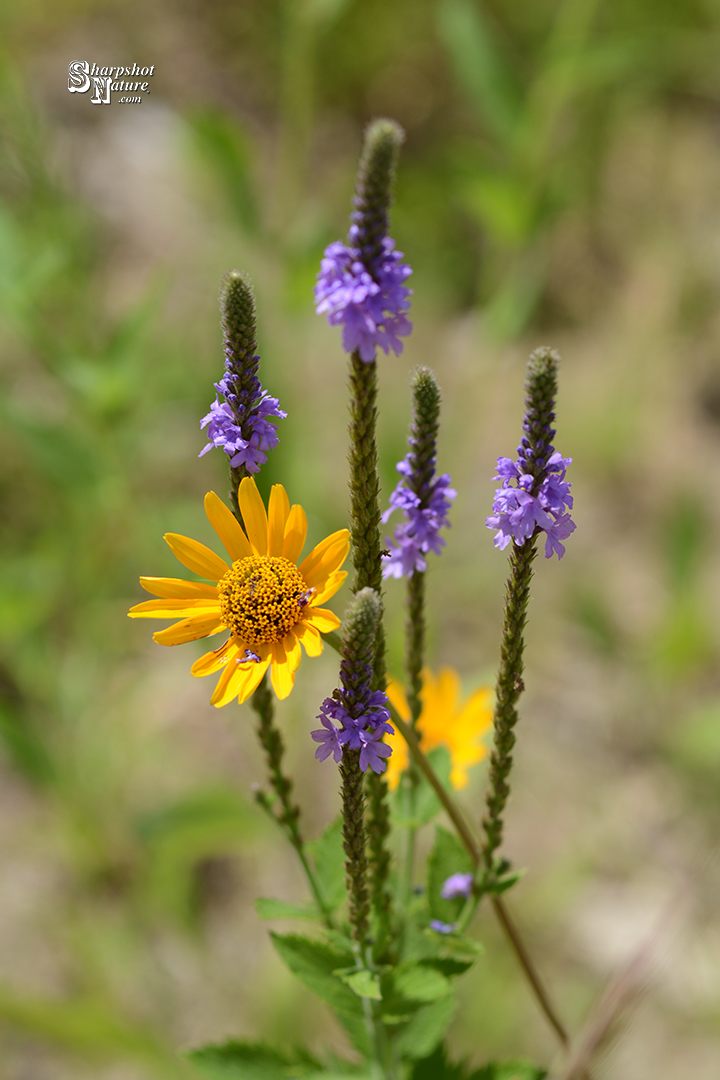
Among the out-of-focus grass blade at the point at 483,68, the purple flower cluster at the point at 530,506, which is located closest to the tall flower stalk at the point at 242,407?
the purple flower cluster at the point at 530,506

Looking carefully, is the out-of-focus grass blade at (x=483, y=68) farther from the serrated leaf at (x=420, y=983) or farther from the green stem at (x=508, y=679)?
the serrated leaf at (x=420, y=983)

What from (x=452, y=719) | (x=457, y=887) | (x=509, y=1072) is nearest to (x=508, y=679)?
(x=457, y=887)

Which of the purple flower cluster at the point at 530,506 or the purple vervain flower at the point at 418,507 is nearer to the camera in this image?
the purple flower cluster at the point at 530,506

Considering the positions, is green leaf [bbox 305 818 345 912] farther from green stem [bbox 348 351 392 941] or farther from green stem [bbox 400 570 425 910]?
green stem [bbox 348 351 392 941]

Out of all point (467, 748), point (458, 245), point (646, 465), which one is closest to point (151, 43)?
point (458, 245)

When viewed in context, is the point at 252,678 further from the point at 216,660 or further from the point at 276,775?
the point at 276,775


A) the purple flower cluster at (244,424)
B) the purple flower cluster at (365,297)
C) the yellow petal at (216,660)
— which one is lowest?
the yellow petal at (216,660)
